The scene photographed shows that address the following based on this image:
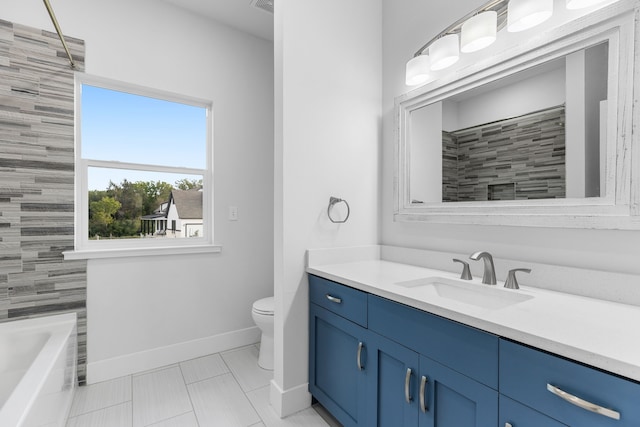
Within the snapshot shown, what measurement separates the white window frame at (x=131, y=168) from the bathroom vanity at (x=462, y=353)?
4.16ft

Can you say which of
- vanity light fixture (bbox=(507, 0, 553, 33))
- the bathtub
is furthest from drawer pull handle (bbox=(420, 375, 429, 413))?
vanity light fixture (bbox=(507, 0, 553, 33))

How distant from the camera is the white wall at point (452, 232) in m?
1.14

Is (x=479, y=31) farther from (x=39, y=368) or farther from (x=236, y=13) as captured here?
(x=39, y=368)

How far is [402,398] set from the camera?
47.5 inches

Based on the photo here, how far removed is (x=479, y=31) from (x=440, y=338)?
1375mm

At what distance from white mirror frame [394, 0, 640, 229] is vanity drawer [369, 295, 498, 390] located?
2.17 ft

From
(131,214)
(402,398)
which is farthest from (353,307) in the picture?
(131,214)

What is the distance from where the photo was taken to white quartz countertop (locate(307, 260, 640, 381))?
2.30 feet

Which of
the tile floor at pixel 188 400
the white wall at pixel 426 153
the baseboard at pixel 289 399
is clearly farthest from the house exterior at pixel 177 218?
the white wall at pixel 426 153

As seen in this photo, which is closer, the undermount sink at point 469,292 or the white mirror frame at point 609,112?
the white mirror frame at point 609,112

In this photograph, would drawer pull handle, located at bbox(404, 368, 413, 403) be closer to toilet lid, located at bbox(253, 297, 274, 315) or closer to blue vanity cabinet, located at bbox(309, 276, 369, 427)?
blue vanity cabinet, located at bbox(309, 276, 369, 427)

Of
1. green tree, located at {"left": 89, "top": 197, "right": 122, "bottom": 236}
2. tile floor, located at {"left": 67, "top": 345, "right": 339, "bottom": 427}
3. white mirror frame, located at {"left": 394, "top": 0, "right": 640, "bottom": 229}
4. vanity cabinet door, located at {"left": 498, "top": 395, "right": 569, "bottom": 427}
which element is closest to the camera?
vanity cabinet door, located at {"left": 498, "top": 395, "right": 569, "bottom": 427}

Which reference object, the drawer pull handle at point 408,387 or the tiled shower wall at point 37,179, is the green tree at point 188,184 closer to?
the tiled shower wall at point 37,179

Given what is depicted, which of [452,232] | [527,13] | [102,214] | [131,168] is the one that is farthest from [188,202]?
[527,13]
